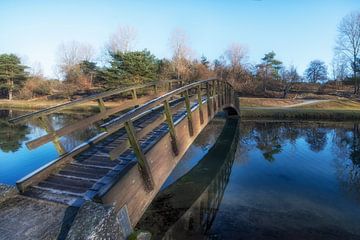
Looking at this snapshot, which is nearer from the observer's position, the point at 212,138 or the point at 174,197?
the point at 174,197

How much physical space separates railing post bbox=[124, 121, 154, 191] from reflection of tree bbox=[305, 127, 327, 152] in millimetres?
10080

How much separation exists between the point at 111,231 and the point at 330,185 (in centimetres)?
768

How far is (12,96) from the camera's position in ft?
126

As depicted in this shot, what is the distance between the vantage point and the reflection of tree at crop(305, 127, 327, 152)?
40.9 feet

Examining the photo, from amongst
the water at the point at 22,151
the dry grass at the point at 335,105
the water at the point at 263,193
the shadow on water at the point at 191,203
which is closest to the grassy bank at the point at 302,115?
the dry grass at the point at 335,105

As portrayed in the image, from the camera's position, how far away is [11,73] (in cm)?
3584

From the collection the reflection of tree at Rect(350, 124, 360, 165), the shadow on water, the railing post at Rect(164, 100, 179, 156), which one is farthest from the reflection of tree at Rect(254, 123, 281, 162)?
the railing post at Rect(164, 100, 179, 156)

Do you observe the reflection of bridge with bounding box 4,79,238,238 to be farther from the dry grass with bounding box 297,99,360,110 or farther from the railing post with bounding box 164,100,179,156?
the dry grass with bounding box 297,99,360,110

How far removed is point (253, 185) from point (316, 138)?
8.31m

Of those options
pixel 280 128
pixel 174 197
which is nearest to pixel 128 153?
pixel 174 197

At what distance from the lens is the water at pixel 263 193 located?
5.37 metres

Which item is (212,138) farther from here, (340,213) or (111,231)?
(111,231)

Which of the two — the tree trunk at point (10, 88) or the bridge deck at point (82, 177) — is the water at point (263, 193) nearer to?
the bridge deck at point (82, 177)

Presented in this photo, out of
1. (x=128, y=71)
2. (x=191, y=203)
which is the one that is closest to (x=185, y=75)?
(x=128, y=71)
